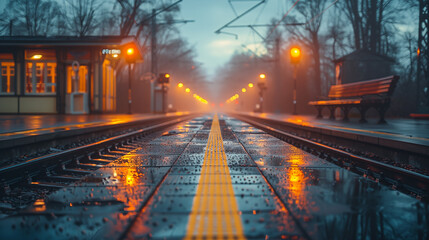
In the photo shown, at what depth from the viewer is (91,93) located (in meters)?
20.4

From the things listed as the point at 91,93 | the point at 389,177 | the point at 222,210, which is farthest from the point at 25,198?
the point at 91,93

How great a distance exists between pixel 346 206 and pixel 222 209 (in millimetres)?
1081

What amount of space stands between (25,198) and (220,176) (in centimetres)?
223

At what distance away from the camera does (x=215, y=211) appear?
2.51 m

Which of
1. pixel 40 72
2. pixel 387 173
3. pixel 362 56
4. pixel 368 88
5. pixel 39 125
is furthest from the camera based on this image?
pixel 362 56

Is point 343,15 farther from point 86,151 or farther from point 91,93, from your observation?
point 86,151

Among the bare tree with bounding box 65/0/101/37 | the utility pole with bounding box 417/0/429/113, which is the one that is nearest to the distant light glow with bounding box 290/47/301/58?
the utility pole with bounding box 417/0/429/113

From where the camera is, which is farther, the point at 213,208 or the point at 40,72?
the point at 40,72

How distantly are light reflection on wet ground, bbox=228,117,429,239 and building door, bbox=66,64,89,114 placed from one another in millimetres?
18593

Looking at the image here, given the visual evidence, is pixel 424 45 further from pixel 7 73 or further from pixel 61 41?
pixel 7 73

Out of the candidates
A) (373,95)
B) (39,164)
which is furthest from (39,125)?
(373,95)

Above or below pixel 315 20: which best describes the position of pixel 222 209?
below

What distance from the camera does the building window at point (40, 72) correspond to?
61.4ft

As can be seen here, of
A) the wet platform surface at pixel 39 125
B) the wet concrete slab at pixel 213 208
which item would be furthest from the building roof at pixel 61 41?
the wet concrete slab at pixel 213 208
